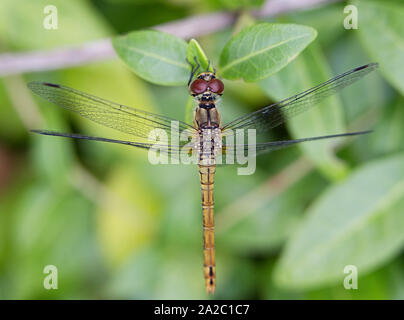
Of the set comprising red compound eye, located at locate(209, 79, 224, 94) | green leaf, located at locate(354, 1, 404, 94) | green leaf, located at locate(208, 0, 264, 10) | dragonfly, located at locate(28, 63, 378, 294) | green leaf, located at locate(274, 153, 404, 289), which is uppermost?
green leaf, located at locate(208, 0, 264, 10)

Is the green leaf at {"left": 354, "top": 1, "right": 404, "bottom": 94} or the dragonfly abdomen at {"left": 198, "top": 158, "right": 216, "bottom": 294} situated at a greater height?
the green leaf at {"left": 354, "top": 1, "right": 404, "bottom": 94}

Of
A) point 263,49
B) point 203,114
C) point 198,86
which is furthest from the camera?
point 203,114

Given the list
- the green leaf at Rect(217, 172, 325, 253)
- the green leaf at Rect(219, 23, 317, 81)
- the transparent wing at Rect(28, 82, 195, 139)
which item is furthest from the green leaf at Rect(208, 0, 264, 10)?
the green leaf at Rect(217, 172, 325, 253)

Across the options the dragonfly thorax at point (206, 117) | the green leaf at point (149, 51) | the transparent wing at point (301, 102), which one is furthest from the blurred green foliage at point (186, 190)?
the green leaf at point (149, 51)

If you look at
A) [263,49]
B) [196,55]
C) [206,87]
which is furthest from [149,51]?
[263,49]

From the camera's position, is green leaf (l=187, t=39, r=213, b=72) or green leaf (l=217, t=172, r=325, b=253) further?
green leaf (l=217, t=172, r=325, b=253)

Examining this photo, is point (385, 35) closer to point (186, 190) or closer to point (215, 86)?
point (215, 86)

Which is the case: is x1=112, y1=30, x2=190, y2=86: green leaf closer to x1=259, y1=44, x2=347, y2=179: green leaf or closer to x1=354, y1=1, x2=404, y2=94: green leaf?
x1=259, y1=44, x2=347, y2=179: green leaf
